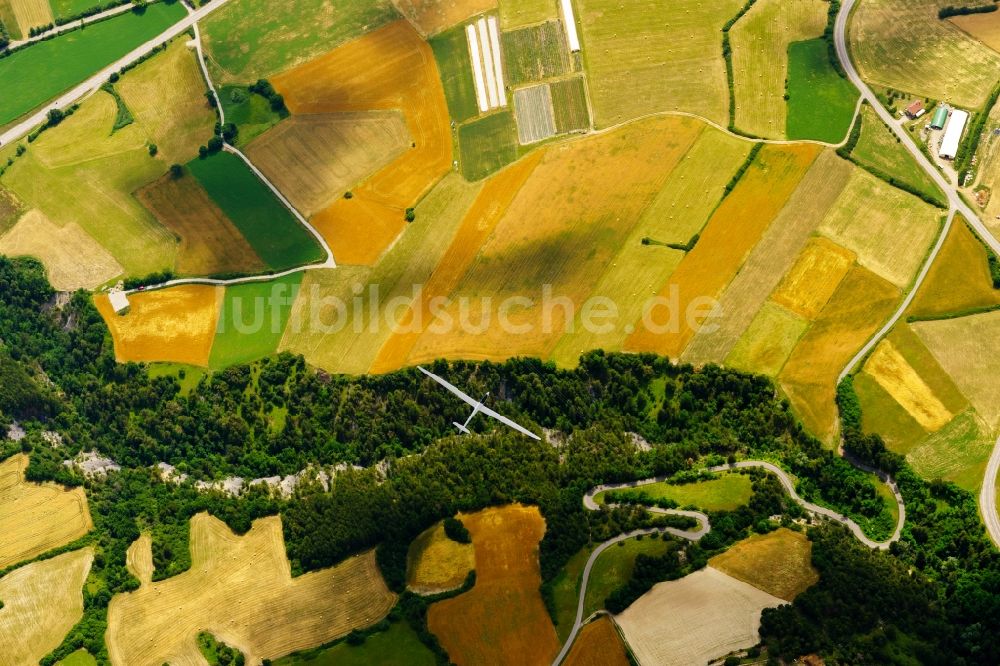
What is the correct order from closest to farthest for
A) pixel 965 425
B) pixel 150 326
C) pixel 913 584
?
pixel 913 584
pixel 965 425
pixel 150 326

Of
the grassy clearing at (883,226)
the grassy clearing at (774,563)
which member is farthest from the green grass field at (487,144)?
the grassy clearing at (774,563)

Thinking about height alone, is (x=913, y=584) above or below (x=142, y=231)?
below

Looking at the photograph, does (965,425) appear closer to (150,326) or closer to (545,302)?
(545,302)

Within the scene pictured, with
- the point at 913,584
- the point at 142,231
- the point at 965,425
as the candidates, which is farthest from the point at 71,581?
the point at 965,425

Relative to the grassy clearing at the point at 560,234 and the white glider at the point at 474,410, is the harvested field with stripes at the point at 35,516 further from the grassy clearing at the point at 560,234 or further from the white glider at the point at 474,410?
the white glider at the point at 474,410

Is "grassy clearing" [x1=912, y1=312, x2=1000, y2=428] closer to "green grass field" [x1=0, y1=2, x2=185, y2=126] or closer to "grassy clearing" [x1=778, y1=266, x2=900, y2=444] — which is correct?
"grassy clearing" [x1=778, y1=266, x2=900, y2=444]

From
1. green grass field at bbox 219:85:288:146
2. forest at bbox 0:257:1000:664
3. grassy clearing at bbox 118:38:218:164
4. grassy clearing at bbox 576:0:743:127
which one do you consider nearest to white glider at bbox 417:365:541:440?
forest at bbox 0:257:1000:664
